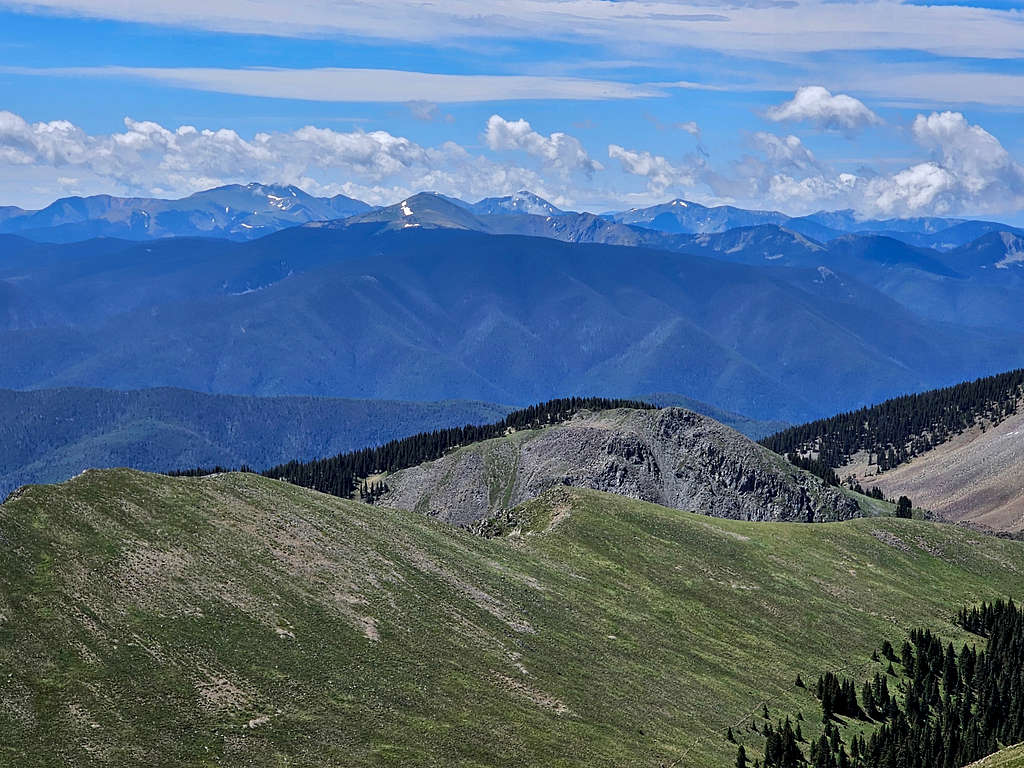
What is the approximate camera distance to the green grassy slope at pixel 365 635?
77750 millimetres

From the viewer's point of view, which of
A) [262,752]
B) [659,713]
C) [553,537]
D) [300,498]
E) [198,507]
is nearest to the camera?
[262,752]

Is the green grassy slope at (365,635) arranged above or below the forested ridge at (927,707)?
above

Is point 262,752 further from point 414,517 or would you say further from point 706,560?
point 706,560

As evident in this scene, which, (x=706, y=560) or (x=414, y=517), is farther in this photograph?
(x=706, y=560)

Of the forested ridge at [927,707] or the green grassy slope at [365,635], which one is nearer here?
the green grassy slope at [365,635]

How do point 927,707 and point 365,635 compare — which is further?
point 927,707

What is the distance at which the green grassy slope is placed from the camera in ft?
255

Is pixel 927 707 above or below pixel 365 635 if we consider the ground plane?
below

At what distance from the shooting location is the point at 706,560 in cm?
15350

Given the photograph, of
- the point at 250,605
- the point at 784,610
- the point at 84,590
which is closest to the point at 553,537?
the point at 784,610

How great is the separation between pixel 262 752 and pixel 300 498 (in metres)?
51.0

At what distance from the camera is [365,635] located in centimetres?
9812

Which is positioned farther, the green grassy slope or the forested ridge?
the forested ridge

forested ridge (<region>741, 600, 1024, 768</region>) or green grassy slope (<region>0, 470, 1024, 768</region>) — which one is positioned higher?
green grassy slope (<region>0, 470, 1024, 768</region>)
